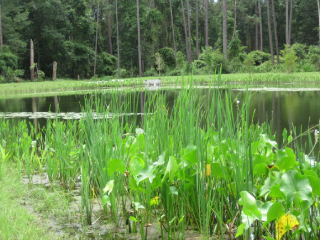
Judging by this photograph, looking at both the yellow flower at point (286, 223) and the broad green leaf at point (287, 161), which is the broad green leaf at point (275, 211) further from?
the broad green leaf at point (287, 161)

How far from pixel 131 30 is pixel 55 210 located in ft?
101

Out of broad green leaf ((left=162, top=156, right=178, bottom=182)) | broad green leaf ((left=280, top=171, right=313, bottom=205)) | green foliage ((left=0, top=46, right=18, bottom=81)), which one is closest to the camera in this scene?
broad green leaf ((left=280, top=171, right=313, bottom=205))

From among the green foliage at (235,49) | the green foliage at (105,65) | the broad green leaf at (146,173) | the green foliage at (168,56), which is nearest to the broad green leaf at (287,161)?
the broad green leaf at (146,173)

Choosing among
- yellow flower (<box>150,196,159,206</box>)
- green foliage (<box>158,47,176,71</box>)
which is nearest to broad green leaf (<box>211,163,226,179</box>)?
yellow flower (<box>150,196,159,206</box>)

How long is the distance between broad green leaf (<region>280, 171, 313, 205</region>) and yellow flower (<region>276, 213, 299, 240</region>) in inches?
5.2

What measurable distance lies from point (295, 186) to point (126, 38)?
111 ft

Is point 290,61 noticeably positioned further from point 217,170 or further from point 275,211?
point 275,211

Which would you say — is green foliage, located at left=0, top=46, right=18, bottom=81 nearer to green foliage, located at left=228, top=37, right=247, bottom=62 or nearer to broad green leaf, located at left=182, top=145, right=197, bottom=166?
green foliage, located at left=228, top=37, right=247, bottom=62

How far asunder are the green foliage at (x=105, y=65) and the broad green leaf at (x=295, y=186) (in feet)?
102

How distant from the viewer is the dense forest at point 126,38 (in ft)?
84.6

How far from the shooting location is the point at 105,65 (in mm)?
32875

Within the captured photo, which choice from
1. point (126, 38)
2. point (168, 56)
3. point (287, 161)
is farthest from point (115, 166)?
point (126, 38)

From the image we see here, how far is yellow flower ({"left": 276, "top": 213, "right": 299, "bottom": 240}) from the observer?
61.7 inches

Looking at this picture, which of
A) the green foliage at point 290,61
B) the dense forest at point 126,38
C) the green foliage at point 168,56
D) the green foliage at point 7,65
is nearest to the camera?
the green foliage at point 290,61
